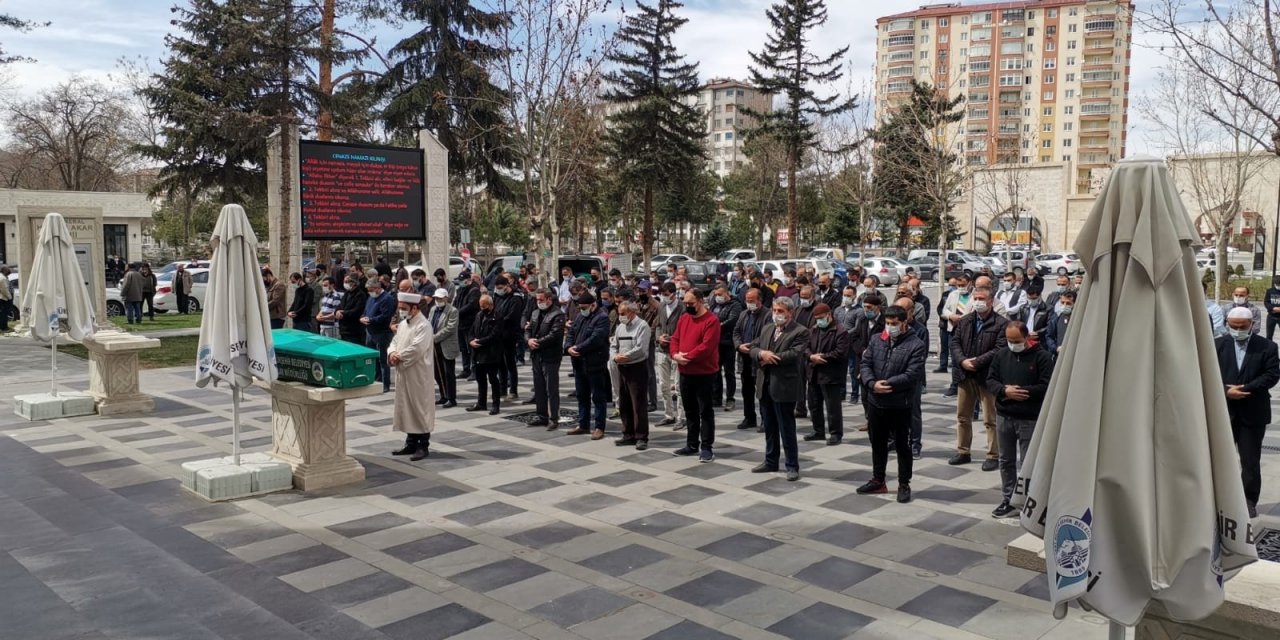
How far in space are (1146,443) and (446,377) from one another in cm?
1155

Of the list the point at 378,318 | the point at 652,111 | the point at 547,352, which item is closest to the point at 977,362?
the point at 547,352

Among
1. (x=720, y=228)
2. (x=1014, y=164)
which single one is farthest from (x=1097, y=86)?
(x=1014, y=164)

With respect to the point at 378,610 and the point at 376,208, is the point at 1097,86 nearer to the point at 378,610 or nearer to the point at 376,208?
the point at 376,208

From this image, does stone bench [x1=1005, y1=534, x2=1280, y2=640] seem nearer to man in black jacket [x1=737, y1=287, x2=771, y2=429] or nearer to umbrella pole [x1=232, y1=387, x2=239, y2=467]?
man in black jacket [x1=737, y1=287, x2=771, y2=429]

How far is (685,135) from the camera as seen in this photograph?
152 feet

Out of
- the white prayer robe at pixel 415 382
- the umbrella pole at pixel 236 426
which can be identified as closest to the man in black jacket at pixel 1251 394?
the white prayer robe at pixel 415 382

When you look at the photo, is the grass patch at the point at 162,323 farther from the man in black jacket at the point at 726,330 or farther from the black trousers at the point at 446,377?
the man in black jacket at the point at 726,330

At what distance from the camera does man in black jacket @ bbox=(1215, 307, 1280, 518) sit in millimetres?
8039

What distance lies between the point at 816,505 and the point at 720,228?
52871mm

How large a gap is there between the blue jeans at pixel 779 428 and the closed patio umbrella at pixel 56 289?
981 cm

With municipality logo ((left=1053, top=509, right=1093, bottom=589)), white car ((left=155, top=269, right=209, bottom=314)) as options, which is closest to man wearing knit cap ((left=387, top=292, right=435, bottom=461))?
municipality logo ((left=1053, top=509, right=1093, bottom=589))

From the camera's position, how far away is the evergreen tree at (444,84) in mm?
31469

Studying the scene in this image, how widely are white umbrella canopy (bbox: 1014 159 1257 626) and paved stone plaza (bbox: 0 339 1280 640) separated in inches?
95.3

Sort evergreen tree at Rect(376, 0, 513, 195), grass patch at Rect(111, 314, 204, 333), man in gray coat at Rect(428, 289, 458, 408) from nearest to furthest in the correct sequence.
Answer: man in gray coat at Rect(428, 289, 458, 408) → grass patch at Rect(111, 314, 204, 333) → evergreen tree at Rect(376, 0, 513, 195)
